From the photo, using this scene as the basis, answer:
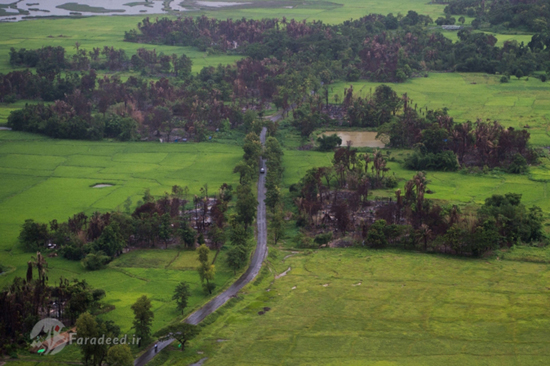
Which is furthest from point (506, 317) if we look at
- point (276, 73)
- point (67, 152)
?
point (276, 73)

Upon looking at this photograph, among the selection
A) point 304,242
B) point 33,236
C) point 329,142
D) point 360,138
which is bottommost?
point 304,242

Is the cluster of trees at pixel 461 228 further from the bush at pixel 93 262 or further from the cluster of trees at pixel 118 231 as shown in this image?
the bush at pixel 93 262

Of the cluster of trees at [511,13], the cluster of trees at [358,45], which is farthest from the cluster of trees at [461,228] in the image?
the cluster of trees at [511,13]

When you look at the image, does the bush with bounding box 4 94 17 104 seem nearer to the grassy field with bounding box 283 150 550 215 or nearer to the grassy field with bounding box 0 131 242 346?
the grassy field with bounding box 0 131 242 346

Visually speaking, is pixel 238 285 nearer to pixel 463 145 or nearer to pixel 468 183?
pixel 468 183

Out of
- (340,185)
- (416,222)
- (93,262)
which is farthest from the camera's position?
(340,185)

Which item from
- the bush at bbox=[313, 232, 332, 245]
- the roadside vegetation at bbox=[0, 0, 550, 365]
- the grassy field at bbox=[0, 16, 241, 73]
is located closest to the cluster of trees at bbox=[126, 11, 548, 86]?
the roadside vegetation at bbox=[0, 0, 550, 365]

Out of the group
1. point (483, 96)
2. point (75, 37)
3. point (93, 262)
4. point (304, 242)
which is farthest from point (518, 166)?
point (75, 37)
